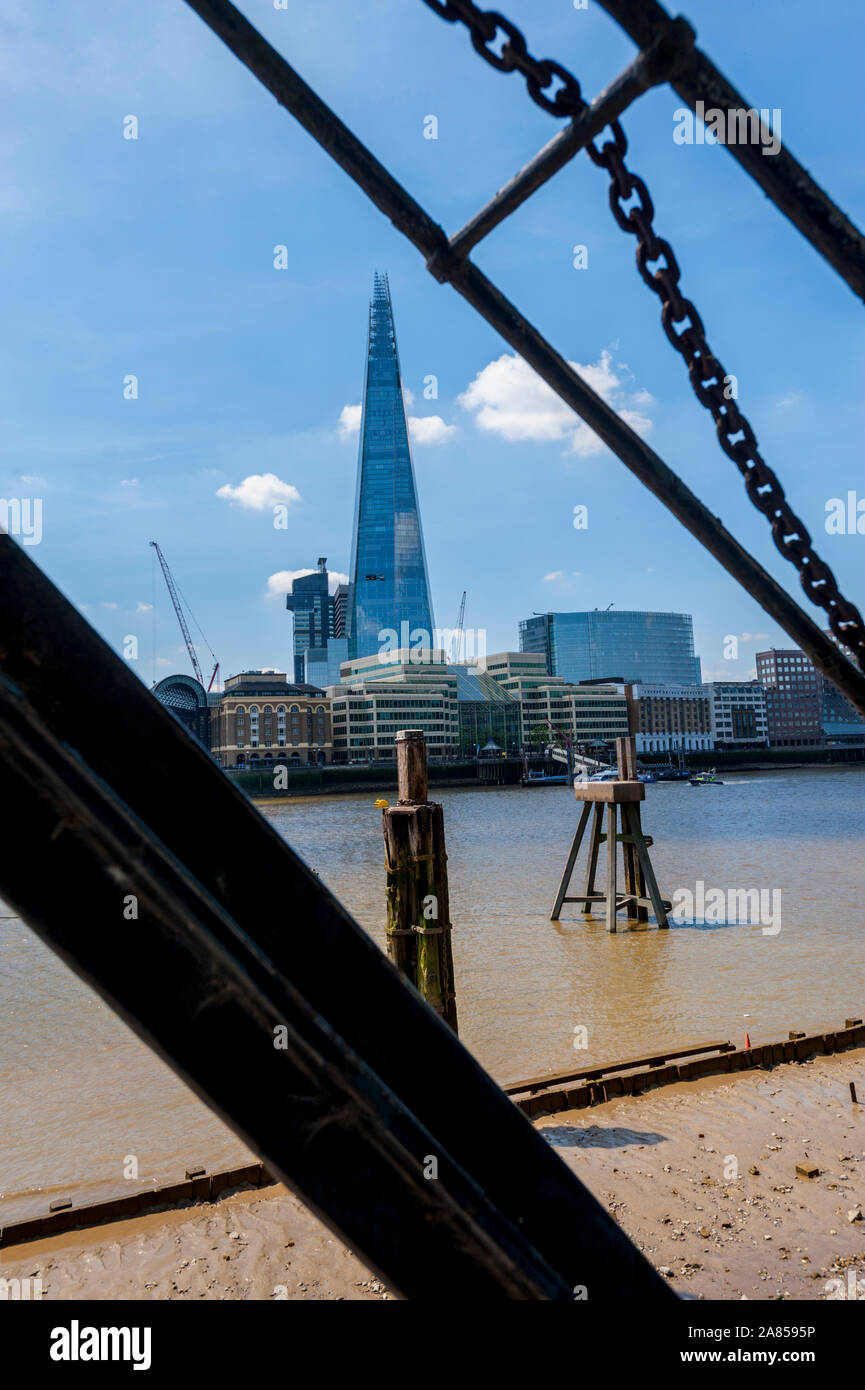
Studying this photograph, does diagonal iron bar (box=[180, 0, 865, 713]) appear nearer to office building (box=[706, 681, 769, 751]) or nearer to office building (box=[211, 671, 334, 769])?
office building (box=[211, 671, 334, 769])

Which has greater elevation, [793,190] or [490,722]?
[793,190]

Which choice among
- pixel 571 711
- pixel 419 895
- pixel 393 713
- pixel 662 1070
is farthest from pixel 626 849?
pixel 571 711

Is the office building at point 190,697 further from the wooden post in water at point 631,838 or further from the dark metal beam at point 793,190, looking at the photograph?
the dark metal beam at point 793,190

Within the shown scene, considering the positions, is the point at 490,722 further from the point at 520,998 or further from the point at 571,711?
the point at 520,998

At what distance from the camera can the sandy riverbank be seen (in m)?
5.34

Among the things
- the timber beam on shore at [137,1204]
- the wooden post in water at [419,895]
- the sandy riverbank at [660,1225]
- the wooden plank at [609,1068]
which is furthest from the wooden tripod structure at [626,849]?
the timber beam on shore at [137,1204]

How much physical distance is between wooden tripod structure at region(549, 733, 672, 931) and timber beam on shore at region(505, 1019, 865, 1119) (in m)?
8.03

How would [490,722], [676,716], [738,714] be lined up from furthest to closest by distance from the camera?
[738,714] → [676,716] → [490,722]

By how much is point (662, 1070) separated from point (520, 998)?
5.24 m

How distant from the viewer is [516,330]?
76.2 inches

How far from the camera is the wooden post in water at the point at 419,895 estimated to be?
785cm

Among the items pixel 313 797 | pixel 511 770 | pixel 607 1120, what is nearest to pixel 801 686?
pixel 511 770
